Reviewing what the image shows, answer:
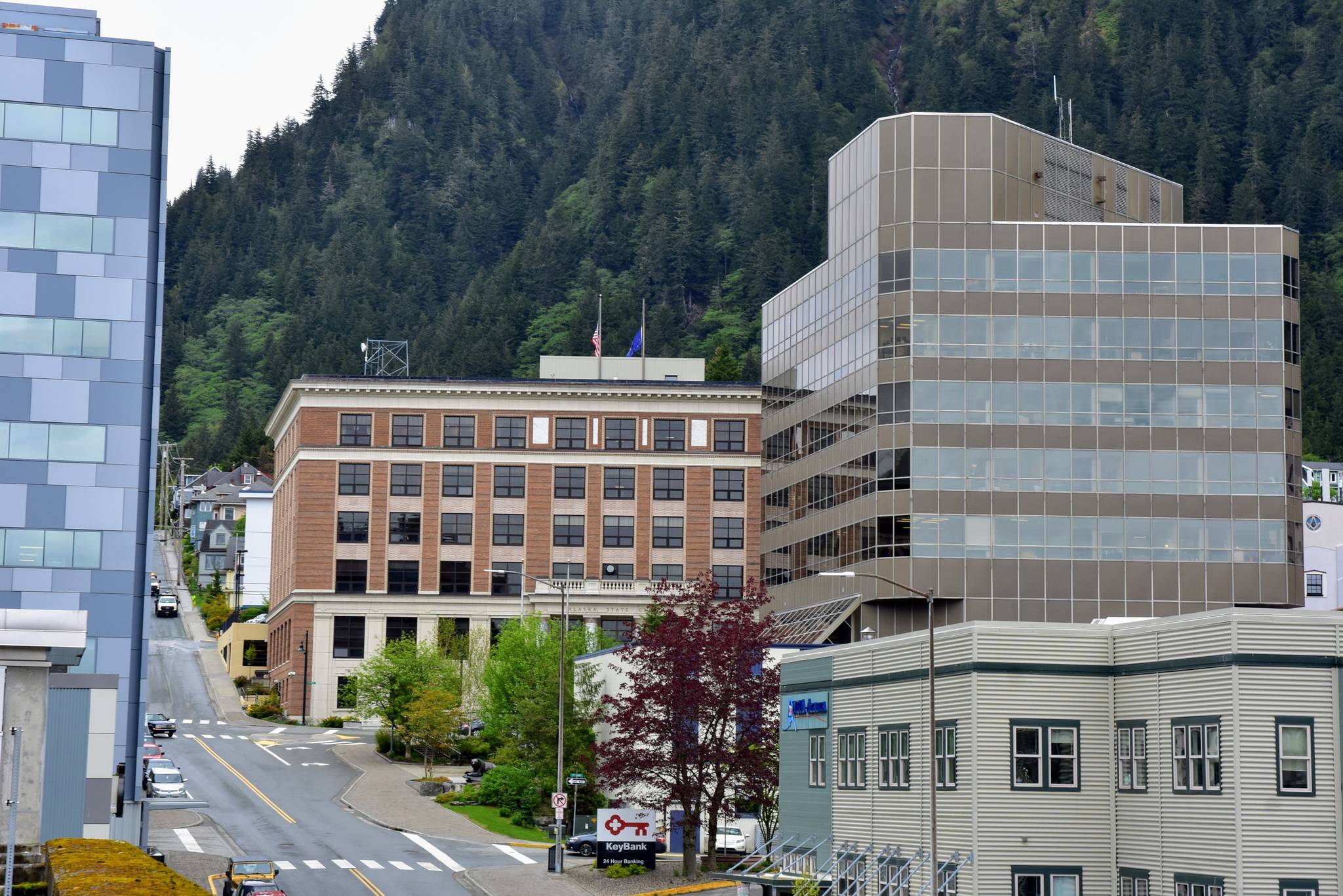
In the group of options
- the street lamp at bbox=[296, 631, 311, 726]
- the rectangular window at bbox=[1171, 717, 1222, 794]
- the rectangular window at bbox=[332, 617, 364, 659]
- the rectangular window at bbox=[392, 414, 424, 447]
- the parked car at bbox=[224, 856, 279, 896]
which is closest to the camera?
the rectangular window at bbox=[1171, 717, 1222, 794]

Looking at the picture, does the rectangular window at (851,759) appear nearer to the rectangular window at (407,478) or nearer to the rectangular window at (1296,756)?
the rectangular window at (1296,756)

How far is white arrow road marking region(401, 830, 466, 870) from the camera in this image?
64.8 meters

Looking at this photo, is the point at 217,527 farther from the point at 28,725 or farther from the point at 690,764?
the point at 28,725

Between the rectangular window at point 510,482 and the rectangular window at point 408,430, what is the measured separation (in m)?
5.74

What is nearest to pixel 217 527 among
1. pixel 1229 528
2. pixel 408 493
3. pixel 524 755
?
pixel 408 493

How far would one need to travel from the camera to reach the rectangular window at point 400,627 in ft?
409

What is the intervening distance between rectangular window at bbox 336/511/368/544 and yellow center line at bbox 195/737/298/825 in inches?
846

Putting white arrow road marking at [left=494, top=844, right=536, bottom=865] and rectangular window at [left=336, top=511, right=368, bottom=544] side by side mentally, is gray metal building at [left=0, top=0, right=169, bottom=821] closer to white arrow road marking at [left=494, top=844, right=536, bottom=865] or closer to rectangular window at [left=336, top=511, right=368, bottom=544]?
white arrow road marking at [left=494, top=844, right=536, bottom=865]

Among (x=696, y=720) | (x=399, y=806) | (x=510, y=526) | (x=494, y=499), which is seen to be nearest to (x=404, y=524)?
(x=494, y=499)

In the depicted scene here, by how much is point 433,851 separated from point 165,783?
17251 millimetres

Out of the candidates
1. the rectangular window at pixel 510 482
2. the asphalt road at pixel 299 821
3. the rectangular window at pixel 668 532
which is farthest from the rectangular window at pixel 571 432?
the asphalt road at pixel 299 821

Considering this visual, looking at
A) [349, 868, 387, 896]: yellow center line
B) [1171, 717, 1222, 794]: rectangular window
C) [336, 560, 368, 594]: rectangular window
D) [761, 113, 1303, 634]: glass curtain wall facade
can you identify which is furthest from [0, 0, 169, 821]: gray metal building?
[336, 560, 368, 594]: rectangular window

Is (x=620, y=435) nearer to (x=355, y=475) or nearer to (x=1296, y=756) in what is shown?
(x=355, y=475)

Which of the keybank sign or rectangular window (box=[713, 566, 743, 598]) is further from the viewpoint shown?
rectangular window (box=[713, 566, 743, 598])
